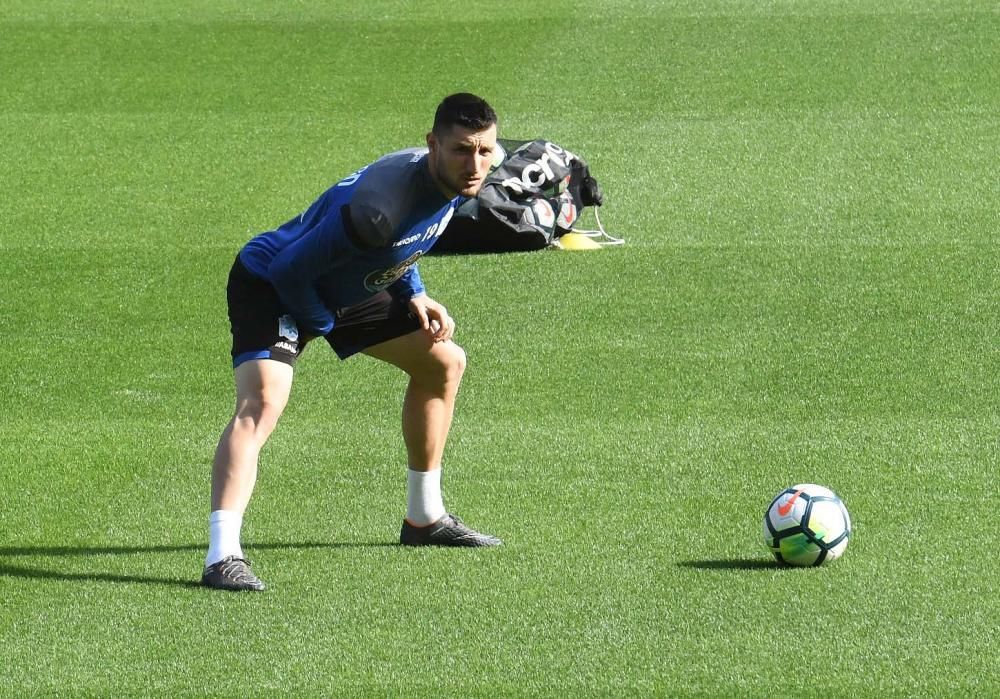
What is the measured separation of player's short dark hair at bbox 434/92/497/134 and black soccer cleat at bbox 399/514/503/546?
1.88 m

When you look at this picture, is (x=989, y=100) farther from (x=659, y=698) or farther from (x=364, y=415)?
(x=659, y=698)

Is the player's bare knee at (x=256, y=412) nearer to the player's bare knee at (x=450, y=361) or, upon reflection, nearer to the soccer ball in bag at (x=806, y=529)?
the player's bare knee at (x=450, y=361)

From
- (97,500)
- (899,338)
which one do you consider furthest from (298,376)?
(899,338)

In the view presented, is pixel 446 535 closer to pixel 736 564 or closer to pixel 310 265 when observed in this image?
pixel 736 564

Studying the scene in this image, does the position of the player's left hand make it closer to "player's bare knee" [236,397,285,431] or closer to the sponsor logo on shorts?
the sponsor logo on shorts

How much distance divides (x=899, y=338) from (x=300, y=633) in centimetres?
592

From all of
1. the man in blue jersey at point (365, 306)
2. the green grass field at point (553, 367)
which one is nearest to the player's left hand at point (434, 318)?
the man in blue jersey at point (365, 306)

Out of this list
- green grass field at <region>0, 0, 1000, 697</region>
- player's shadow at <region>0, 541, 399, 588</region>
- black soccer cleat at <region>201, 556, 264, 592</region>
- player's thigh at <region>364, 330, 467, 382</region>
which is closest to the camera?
green grass field at <region>0, 0, 1000, 697</region>

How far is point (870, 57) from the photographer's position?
18828 mm

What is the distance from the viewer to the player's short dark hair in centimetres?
632

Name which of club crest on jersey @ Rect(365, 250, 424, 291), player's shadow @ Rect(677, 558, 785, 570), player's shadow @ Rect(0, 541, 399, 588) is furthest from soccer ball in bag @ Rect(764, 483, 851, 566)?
club crest on jersey @ Rect(365, 250, 424, 291)

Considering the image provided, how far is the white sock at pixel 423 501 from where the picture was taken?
7.28 meters

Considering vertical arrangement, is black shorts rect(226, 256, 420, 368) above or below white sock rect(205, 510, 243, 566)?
above

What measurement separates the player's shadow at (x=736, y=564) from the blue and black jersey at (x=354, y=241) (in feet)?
5.85
